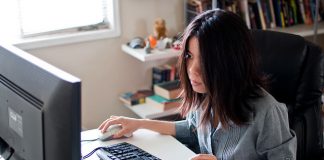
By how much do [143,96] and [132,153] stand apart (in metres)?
1.39

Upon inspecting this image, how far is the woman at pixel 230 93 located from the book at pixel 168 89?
1.12 metres

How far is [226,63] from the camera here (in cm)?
129

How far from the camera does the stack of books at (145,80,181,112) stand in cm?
266

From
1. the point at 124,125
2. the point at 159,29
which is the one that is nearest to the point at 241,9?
the point at 159,29

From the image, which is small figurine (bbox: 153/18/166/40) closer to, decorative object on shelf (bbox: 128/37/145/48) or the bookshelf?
decorative object on shelf (bbox: 128/37/145/48)

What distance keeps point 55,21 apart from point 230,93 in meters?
1.64

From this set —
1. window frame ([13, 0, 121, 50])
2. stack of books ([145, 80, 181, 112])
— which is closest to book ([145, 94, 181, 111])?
stack of books ([145, 80, 181, 112])

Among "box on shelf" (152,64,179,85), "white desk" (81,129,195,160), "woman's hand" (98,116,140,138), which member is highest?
"woman's hand" (98,116,140,138)

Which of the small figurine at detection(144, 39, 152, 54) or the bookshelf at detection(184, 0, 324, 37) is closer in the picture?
the small figurine at detection(144, 39, 152, 54)

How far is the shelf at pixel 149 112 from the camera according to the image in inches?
103

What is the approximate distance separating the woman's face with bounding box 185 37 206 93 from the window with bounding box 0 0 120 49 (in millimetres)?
1433

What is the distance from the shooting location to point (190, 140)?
5.49ft

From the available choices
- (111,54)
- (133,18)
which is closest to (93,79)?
(111,54)

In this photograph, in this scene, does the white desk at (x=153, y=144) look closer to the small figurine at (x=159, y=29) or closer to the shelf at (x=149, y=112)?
the shelf at (x=149, y=112)
